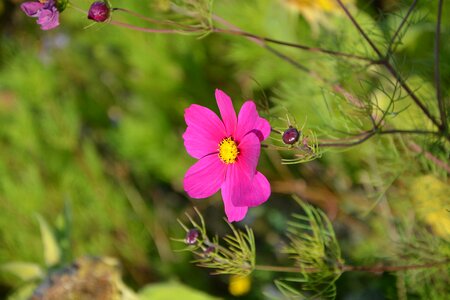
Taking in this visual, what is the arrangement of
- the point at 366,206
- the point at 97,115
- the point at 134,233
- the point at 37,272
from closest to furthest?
1. the point at 37,272
2. the point at 366,206
3. the point at 134,233
4. the point at 97,115

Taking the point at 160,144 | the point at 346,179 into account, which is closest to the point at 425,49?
the point at 346,179

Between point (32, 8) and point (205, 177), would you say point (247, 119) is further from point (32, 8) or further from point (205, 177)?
point (32, 8)

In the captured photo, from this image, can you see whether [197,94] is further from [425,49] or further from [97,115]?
[425,49]

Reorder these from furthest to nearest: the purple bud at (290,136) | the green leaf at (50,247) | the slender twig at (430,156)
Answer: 1. the green leaf at (50,247)
2. the slender twig at (430,156)
3. the purple bud at (290,136)

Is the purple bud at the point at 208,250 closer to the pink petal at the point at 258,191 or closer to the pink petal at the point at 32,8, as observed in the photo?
the pink petal at the point at 258,191

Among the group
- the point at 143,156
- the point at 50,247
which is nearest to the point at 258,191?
the point at 50,247

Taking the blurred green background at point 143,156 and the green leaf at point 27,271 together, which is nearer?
the green leaf at point 27,271

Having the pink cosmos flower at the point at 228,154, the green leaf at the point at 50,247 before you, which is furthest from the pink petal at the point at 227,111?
the green leaf at the point at 50,247
